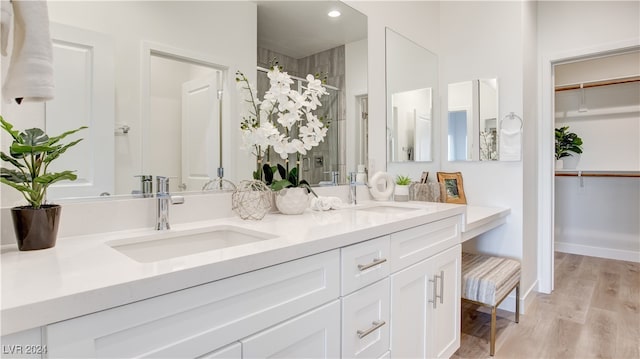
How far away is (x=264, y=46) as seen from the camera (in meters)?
1.55

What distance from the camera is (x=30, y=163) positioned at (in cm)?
91

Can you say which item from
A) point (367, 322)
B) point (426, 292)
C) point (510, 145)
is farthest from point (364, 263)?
point (510, 145)

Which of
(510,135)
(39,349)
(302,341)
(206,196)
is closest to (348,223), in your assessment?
(302,341)

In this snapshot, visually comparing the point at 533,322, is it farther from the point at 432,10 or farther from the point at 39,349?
the point at 39,349

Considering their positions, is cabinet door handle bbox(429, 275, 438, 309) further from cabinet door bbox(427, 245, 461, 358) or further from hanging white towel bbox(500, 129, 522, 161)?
hanging white towel bbox(500, 129, 522, 161)

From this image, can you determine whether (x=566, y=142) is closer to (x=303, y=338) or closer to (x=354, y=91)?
(x=354, y=91)

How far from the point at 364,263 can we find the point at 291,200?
471 mm

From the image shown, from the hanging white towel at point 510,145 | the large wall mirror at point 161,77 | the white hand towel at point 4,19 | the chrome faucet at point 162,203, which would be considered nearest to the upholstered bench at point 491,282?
the hanging white towel at point 510,145

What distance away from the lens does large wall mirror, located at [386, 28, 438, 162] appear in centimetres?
234

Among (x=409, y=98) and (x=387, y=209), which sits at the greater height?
(x=409, y=98)

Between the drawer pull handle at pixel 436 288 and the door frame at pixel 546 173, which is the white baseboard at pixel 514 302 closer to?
the door frame at pixel 546 173

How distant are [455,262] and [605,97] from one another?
11.4ft

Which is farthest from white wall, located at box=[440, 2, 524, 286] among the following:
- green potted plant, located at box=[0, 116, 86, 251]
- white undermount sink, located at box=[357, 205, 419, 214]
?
green potted plant, located at box=[0, 116, 86, 251]

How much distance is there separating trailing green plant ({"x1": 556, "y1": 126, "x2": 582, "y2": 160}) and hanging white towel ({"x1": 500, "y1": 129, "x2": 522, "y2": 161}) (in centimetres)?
190
